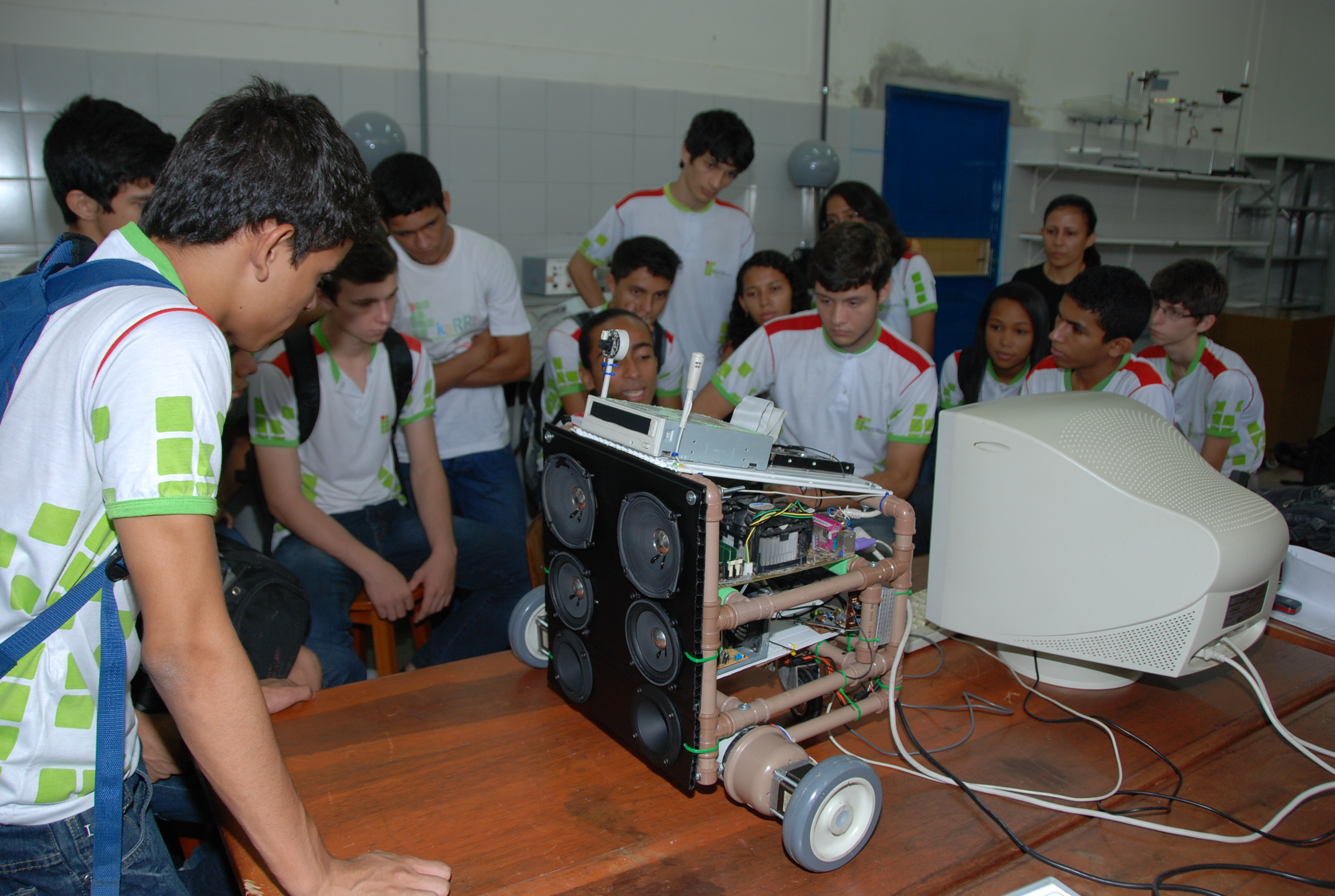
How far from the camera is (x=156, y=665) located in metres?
0.74

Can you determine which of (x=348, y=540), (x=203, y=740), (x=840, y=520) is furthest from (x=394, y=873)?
(x=348, y=540)

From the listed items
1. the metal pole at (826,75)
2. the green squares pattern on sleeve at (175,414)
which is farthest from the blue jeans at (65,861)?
the metal pole at (826,75)

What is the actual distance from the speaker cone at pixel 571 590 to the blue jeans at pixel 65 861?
0.57 m

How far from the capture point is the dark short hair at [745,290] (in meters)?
3.07

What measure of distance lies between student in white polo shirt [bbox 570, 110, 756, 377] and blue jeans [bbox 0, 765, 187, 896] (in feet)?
7.89

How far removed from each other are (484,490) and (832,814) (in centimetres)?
197

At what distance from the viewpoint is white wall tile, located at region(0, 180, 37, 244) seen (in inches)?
110

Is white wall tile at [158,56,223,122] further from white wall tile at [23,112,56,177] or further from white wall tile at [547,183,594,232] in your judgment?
white wall tile at [547,183,594,232]

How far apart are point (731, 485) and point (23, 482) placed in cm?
78

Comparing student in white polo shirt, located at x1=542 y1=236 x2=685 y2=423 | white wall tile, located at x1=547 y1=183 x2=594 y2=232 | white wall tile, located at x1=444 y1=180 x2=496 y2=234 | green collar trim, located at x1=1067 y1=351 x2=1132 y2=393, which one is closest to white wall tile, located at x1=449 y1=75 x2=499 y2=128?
white wall tile, located at x1=444 y1=180 x2=496 y2=234

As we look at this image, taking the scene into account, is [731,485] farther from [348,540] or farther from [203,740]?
[348,540]

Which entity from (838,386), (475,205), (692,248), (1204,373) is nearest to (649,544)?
(838,386)

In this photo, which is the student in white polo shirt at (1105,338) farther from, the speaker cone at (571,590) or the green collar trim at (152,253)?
the green collar trim at (152,253)

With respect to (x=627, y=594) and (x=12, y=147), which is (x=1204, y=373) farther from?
(x=12, y=147)
